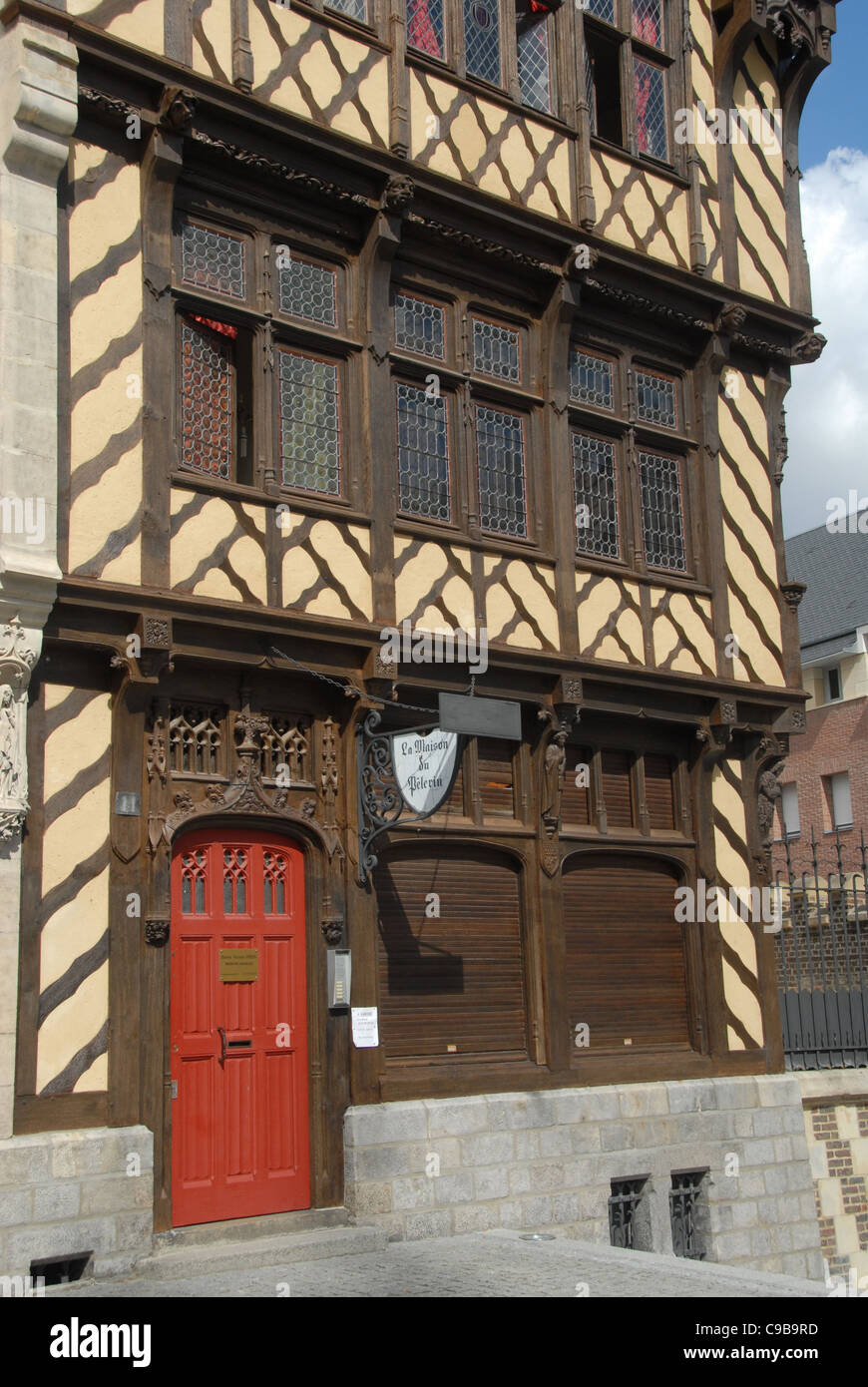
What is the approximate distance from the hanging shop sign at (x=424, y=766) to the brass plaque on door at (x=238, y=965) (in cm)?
161

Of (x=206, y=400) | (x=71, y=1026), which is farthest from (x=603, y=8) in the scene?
(x=71, y=1026)

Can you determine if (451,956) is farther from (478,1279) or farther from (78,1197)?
(78,1197)

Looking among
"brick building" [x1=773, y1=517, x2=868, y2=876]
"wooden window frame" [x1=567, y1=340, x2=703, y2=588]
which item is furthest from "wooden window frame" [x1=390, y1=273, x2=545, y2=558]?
"brick building" [x1=773, y1=517, x2=868, y2=876]

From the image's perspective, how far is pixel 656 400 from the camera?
601 inches

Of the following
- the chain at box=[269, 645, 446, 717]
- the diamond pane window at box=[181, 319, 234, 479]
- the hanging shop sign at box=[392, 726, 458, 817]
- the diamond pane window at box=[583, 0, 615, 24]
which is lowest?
the hanging shop sign at box=[392, 726, 458, 817]

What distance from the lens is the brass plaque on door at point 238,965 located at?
11195 millimetres

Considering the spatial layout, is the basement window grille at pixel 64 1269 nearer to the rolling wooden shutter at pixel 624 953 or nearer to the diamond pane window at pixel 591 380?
the rolling wooden shutter at pixel 624 953

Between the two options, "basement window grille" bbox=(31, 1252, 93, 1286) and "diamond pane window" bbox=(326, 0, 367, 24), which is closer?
"basement window grille" bbox=(31, 1252, 93, 1286)

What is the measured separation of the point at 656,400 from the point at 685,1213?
24.8 ft

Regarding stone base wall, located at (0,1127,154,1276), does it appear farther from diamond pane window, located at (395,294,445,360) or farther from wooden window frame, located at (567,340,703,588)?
diamond pane window, located at (395,294,445,360)

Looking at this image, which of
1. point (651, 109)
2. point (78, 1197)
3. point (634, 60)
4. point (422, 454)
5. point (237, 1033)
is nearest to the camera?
point (78, 1197)

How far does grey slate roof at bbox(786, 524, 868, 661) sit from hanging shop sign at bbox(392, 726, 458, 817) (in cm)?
2426

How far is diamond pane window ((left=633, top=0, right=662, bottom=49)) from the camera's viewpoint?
1561 cm

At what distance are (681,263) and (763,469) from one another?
2258 millimetres
